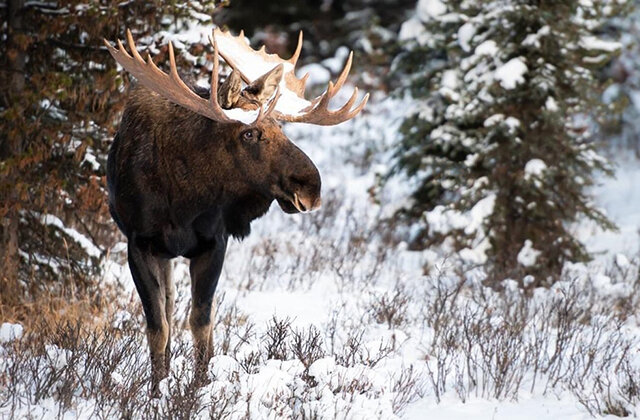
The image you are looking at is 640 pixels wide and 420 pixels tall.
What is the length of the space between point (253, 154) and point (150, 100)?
922mm

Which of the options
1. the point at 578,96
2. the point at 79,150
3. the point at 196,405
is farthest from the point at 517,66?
the point at 196,405

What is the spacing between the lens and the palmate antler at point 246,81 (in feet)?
17.2

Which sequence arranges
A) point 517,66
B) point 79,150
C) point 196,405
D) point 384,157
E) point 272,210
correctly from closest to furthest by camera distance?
point 196,405
point 79,150
point 517,66
point 272,210
point 384,157

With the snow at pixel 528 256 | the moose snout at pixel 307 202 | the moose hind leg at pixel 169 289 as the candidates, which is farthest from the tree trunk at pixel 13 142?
the snow at pixel 528 256

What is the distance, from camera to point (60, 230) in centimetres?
742

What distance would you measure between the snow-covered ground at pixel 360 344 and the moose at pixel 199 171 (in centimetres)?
35

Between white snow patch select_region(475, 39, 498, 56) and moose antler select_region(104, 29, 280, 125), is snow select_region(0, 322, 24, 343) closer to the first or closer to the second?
moose antler select_region(104, 29, 280, 125)

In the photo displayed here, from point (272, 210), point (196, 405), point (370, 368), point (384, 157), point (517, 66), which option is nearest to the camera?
point (196, 405)

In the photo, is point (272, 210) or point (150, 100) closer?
point (150, 100)

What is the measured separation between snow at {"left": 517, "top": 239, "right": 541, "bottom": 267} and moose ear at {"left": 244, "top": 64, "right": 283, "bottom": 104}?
4.52 m

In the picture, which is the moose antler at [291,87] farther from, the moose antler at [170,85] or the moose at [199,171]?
the moose antler at [170,85]

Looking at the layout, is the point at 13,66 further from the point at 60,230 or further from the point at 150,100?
the point at 150,100

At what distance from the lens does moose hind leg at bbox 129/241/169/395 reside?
5523 millimetres

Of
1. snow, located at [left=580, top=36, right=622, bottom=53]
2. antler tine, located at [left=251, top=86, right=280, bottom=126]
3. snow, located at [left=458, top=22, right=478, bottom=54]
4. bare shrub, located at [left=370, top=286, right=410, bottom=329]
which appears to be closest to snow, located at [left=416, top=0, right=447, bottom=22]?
snow, located at [left=458, top=22, right=478, bottom=54]
